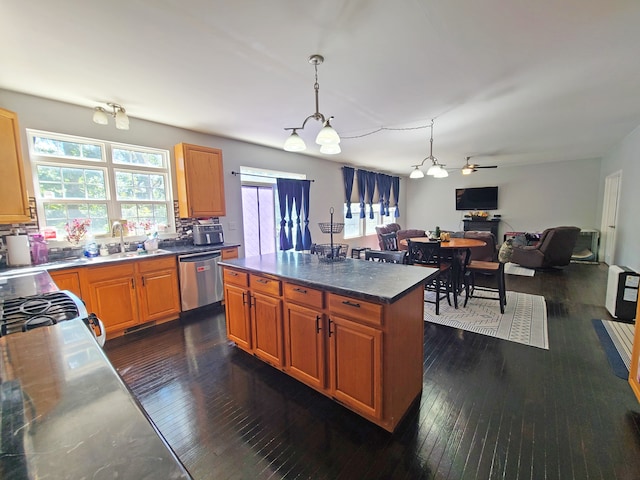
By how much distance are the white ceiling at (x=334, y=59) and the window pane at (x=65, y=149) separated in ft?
1.52

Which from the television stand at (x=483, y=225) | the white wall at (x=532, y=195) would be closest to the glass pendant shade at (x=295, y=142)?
the television stand at (x=483, y=225)

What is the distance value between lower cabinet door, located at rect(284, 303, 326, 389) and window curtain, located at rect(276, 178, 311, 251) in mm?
3282

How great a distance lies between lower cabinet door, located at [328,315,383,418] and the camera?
165 cm

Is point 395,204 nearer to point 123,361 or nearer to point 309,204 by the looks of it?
point 309,204

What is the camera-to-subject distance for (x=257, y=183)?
494cm

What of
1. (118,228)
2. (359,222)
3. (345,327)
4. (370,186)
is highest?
(370,186)

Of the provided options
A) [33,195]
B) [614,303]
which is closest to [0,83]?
[33,195]

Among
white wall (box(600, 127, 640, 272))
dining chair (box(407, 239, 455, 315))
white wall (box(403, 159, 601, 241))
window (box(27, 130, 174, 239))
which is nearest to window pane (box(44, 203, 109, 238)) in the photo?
window (box(27, 130, 174, 239))

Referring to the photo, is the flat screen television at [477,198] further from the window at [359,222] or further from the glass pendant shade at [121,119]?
the glass pendant shade at [121,119]

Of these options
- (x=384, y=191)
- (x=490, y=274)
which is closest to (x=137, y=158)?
(x=490, y=274)

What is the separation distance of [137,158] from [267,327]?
9.78 feet

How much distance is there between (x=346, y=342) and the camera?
5.83 ft

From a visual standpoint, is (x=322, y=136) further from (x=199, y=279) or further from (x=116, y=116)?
(x=199, y=279)

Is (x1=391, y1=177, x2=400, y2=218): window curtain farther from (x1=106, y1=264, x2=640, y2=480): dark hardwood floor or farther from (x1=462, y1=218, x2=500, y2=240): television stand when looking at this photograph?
(x1=106, y1=264, x2=640, y2=480): dark hardwood floor
